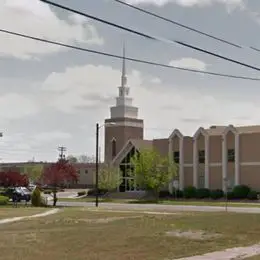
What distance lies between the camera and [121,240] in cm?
2005

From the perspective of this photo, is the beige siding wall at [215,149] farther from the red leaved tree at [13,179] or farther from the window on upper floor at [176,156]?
the red leaved tree at [13,179]

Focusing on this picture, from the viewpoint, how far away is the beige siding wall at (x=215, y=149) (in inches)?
3137

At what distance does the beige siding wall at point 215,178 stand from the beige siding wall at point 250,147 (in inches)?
154

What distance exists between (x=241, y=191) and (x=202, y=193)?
18.1 feet

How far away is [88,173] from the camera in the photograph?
142 metres

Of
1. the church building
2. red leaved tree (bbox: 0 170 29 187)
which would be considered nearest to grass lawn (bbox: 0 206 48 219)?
the church building

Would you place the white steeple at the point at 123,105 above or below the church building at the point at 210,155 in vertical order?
above

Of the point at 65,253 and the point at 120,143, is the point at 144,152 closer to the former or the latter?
the point at 120,143

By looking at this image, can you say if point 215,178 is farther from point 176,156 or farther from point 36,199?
point 36,199

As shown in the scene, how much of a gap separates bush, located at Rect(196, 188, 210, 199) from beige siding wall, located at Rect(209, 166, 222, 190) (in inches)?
77.9

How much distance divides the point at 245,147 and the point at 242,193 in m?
6.06

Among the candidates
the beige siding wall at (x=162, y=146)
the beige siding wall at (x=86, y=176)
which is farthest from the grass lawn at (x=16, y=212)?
the beige siding wall at (x=86, y=176)

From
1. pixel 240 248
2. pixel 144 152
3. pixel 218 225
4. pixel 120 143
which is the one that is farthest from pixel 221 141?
pixel 240 248

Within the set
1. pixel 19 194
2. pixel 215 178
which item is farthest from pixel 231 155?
pixel 19 194
